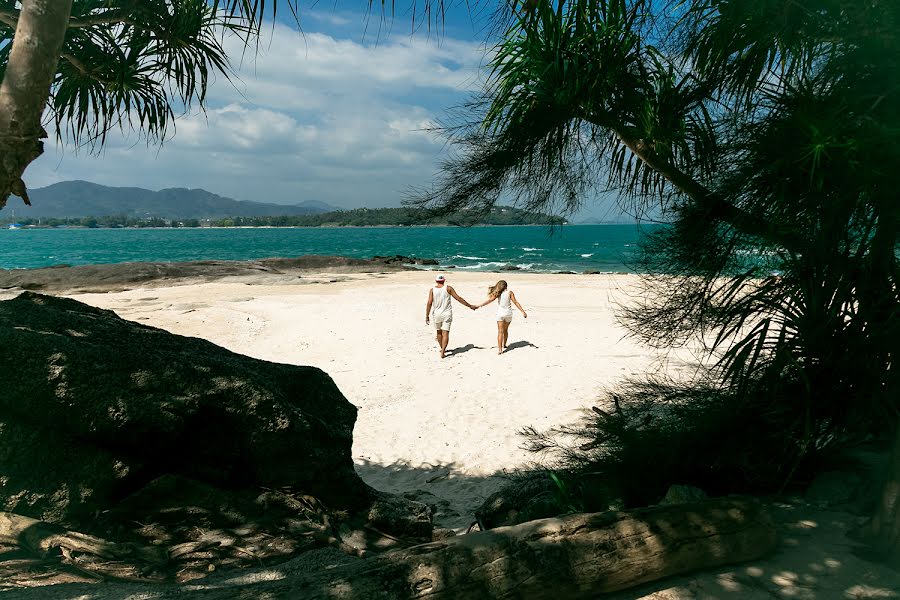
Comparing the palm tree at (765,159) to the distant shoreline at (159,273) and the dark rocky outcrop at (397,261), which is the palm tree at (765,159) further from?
the dark rocky outcrop at (397,261)

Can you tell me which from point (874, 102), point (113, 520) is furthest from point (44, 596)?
point (874, 102)

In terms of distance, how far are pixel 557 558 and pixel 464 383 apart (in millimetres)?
6784

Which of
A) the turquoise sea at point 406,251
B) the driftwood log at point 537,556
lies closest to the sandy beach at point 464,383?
the driftwood log at point 537,556

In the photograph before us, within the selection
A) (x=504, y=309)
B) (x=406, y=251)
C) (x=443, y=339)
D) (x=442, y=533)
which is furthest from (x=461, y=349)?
(x=406, y=251)

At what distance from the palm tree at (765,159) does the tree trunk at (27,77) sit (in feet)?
7.12

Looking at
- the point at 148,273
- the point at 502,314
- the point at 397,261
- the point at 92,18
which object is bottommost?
the point at 148,273

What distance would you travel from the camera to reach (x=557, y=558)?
2.54 metres

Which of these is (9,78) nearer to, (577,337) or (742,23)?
(742,23)

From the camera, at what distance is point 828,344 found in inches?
130

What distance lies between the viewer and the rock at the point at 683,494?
351 centimetres

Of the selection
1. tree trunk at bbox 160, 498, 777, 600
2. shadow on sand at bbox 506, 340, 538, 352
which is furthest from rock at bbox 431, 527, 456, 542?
shadow on sand at bbox 506, 340, 538, 352

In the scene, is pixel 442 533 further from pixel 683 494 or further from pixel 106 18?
pixel 106 18

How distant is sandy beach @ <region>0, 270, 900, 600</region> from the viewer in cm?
285

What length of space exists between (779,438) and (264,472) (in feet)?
10.1
